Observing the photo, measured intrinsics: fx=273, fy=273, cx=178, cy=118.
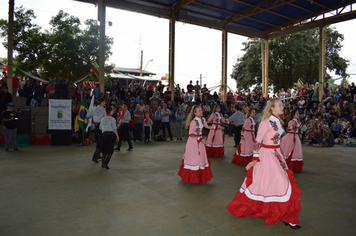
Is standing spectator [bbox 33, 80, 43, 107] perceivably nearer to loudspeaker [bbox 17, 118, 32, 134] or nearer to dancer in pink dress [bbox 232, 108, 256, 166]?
loudspeaker [bbox 17, 118, 32, 134]

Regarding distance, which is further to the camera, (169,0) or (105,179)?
(169,0)

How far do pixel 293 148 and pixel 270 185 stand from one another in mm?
4082

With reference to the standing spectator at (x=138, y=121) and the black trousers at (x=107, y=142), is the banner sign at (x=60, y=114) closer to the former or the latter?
the standing spectator at (x=138, y=121)

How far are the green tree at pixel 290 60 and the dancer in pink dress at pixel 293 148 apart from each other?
24192mm

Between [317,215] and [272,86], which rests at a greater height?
[272,86]

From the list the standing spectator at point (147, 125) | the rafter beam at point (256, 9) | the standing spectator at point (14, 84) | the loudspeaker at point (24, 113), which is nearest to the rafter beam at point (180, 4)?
the rafter beam at point (256, 9)

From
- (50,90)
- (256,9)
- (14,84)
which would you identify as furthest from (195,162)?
(256,9)

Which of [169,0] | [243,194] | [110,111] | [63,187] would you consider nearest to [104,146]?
[110,111]

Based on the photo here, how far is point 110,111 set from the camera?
7.34m

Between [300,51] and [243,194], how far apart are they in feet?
94.7

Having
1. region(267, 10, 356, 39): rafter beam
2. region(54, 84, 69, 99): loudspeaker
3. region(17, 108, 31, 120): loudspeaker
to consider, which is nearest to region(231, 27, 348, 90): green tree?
region(267, 10, 356, 39): rafter beam

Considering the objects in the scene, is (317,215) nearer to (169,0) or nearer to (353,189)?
(353,189)

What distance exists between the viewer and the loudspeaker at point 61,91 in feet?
38.1

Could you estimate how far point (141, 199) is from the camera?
16.1ft
